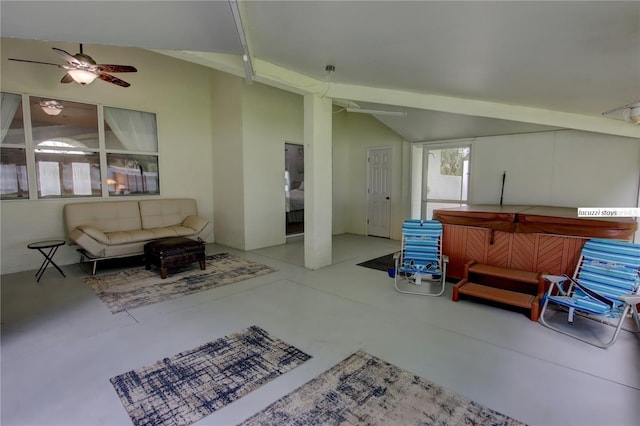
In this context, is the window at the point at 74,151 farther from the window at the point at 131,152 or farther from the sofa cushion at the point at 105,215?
the sofa cushion at the point at 105,215

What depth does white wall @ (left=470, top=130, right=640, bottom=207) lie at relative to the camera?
466 centimetres

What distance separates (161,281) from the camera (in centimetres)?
439

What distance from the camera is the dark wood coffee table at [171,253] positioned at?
447 centimetres

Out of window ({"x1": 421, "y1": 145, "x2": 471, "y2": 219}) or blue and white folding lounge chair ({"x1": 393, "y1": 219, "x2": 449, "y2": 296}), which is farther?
window ({"x1": 421, "y1": 145, "x2": 471, "y2": 219})

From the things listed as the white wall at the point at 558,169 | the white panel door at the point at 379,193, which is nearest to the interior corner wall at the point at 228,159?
the white panel door at the point at 379,193

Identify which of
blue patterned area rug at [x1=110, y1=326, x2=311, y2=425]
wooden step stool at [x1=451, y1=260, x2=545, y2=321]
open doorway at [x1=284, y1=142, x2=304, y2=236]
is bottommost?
blue patterned area rug at [x1=110, y1=326, x2=311, y2=425]

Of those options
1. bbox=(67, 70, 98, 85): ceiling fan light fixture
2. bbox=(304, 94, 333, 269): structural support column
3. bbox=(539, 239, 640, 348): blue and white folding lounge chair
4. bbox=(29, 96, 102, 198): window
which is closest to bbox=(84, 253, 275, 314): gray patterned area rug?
bbox=(304, 94, 333, 269): structural support column

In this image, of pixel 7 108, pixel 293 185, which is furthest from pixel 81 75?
pixel 293 185

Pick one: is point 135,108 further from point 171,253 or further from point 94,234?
point 171,253

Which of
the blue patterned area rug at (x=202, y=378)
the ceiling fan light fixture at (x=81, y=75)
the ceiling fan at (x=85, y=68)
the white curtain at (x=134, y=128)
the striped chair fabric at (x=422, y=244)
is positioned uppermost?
the ceiling fan at (x=85, y=68)

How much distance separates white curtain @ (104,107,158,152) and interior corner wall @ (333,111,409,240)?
4.16 meters

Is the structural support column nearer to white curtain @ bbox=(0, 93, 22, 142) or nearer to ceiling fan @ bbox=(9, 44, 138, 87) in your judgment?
ceiling fan @ bbox=(9, 44, 138, 87)

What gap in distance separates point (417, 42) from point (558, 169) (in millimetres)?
4014

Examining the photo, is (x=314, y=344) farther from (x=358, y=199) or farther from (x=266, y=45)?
(x=358, y=199)
